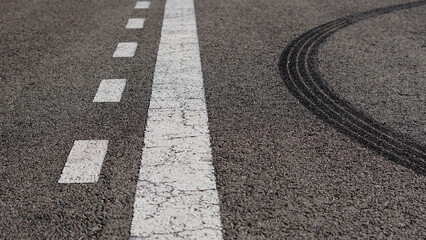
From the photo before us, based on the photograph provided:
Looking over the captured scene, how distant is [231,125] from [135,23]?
3.58m

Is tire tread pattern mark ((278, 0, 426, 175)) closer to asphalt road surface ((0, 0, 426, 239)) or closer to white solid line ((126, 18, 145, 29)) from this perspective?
asphalt road surface ((0, 0, 426, 239))

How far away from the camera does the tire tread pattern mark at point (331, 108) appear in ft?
12.3

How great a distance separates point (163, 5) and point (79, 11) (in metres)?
1.24

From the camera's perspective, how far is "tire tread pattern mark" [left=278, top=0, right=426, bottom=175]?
373cm

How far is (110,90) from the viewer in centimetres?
488

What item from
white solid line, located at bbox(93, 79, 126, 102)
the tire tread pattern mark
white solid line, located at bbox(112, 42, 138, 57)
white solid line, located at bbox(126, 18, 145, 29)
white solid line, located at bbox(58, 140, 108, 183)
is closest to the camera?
white solid line, located at bbox(58, 140, 108, 183)

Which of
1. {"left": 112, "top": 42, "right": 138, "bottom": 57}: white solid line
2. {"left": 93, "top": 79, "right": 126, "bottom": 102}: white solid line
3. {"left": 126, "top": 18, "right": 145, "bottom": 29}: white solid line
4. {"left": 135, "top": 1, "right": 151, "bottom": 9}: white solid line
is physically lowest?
{"left": 135, "top": 1, "right": 151, "bottom": 9}: white solid line

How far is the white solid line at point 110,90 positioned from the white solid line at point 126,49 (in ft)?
2.80

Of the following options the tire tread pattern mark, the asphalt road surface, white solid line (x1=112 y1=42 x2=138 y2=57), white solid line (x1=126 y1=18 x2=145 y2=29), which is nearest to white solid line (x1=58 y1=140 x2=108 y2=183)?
the asphalt road surface

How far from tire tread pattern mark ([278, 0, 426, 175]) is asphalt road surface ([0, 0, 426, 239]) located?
0.02m

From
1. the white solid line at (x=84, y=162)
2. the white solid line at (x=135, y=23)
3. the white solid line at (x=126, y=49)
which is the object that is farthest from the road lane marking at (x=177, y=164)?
the white solid line at (x=135, y=23)

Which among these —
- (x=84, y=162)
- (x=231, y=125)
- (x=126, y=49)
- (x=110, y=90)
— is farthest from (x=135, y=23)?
(x=84, y=162)

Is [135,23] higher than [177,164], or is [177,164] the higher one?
[177,164]

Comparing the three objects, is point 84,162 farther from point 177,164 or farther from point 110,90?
point 110,90
